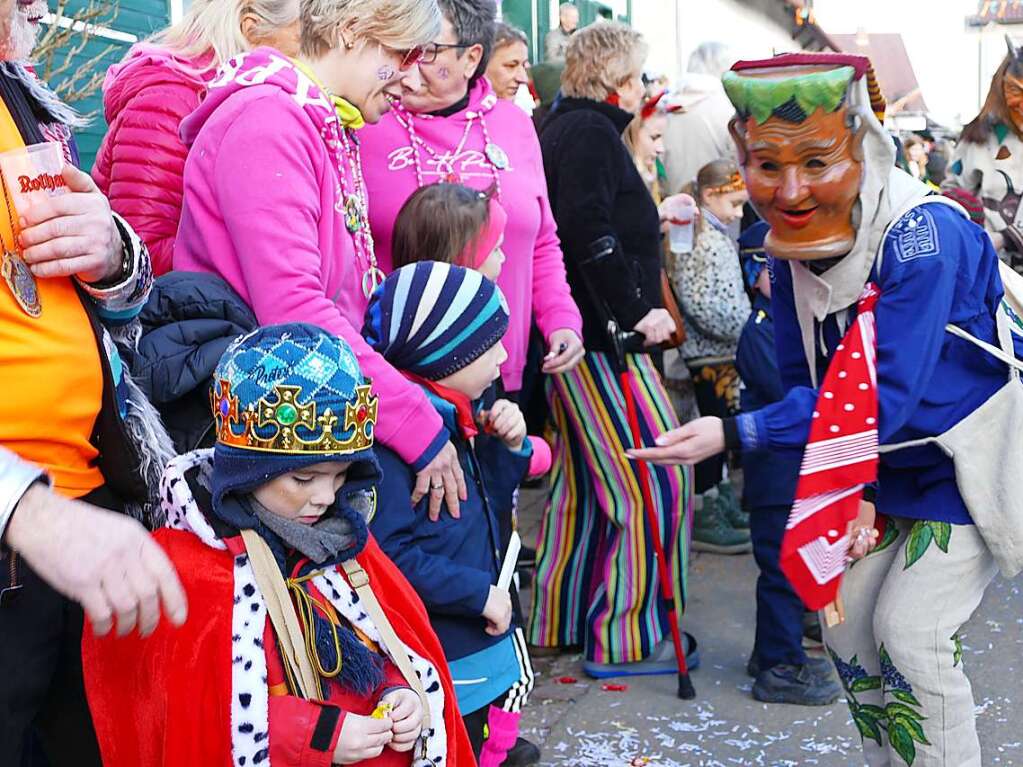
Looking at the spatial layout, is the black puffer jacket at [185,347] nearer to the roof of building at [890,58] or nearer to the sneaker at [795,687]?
the sneaker at [795,687]

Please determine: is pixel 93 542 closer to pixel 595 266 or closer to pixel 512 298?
pixel 512 298

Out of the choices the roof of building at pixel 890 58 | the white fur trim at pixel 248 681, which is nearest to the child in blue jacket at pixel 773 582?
the white fur trim at pixel 248 681

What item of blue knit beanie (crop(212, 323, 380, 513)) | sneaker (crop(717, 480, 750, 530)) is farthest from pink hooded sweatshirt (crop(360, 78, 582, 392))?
sneaker (crop(717, 480, 750, 530))

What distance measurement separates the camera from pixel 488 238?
125 inches

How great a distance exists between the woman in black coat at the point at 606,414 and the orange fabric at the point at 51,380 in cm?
249

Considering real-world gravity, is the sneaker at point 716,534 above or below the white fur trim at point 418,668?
below

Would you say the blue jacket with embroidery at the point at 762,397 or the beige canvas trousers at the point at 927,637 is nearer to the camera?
the beige canvas trousers at the point at 927,637

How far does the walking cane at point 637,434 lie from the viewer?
14.0 feet

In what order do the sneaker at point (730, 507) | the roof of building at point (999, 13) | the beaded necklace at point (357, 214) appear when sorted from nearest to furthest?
the beaded necklace at point (357, 214)
the sneaker at point (730, 507)
the roof of building at point (999, 13)

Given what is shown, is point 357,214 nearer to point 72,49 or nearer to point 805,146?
point 805,146

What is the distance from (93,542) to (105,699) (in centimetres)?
71

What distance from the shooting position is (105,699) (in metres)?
2.10

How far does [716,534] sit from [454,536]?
3278 mm

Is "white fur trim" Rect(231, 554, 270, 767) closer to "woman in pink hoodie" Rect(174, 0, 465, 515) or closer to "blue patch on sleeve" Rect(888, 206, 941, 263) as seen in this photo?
"woman in pink hoodie" Rect(174, 0, 465, 515)
